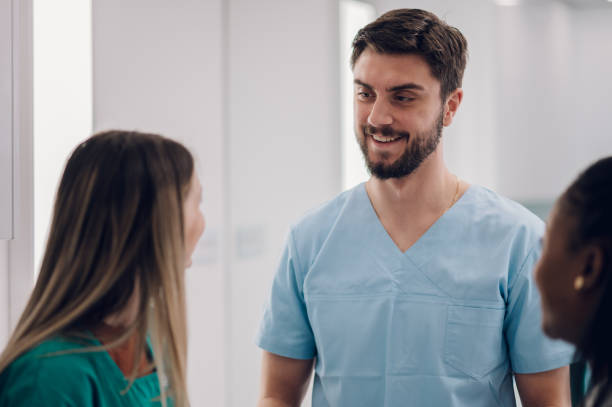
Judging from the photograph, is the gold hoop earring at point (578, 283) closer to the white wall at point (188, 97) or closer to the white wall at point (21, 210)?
the white wall at point (21, 210)

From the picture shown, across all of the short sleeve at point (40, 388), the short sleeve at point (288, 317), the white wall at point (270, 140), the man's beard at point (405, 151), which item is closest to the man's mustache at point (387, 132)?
the man's beard at point (405, 151)

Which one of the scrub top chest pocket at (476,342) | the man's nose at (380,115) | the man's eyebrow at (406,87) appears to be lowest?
the scrub top chest pocket at (476,342)

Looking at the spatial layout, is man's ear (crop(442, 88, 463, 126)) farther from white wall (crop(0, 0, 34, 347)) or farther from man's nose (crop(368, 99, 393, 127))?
white wall (crop(0, 0, 34, 347))

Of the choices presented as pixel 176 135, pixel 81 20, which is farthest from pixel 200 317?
pixel 81 20

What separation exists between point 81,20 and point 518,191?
113 cm

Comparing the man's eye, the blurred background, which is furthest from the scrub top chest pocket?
the blurred background

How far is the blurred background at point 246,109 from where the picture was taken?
135 cm

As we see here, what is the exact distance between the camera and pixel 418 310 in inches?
44.9

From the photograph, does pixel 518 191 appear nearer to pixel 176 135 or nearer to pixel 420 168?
pixel 420 168

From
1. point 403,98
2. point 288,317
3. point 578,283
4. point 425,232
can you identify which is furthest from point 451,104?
point 578,283

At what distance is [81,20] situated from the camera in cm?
149

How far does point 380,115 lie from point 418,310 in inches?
13.7

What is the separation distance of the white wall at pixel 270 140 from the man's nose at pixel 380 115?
911mm

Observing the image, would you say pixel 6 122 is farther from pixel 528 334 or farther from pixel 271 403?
pixel 528 334
